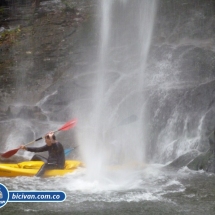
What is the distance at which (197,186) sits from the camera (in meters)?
8.36

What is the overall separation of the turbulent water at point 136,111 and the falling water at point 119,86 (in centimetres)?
3

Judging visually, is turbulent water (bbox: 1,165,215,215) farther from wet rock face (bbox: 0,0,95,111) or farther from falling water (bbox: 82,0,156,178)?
wet rock face (bbox: 0,0,95,111)

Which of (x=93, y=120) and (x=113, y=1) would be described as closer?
(x=93, y=120)

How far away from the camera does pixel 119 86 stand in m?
14.6

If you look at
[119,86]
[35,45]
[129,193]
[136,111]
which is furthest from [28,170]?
[35,45]

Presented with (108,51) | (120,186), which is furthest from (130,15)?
(120,186)

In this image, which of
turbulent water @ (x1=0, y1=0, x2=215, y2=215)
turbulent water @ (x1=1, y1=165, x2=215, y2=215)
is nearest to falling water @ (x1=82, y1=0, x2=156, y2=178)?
turbulent water @ (x1=0, y1=0, x2=215, y2=215)

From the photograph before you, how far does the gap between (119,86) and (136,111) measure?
1783 millimetres

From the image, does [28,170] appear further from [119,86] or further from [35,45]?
[35,45]

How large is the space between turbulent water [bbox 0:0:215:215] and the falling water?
32 millimetres

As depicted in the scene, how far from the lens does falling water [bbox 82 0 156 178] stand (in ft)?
39.1

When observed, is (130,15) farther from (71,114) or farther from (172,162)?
(172,162)

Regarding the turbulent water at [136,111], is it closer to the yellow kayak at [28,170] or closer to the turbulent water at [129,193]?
the turbulent water at [129,193]

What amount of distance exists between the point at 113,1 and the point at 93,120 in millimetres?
7513
